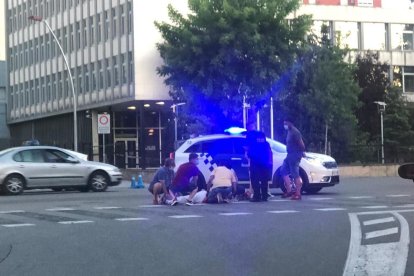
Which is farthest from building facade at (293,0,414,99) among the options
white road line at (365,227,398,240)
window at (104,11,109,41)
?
white road line at (365,227,398,240)

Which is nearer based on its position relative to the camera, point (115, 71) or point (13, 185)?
point (13, 185)

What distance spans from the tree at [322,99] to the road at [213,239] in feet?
65.6

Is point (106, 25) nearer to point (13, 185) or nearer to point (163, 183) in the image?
point (13, 185)

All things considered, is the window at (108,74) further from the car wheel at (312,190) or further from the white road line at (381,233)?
the white road line at (381,233)

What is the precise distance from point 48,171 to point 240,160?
6.58m

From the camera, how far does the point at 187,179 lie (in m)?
14.8

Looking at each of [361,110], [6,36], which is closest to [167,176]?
[361,110]

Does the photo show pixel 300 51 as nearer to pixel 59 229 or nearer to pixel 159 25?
pixel 159 25

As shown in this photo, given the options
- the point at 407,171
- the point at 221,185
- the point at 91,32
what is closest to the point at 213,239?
the point at 407,171

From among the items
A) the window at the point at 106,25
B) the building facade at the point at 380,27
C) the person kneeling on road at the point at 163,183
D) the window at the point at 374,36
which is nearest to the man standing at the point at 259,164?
the person kneeling on road at the point at 163,183

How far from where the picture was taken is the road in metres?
7.41

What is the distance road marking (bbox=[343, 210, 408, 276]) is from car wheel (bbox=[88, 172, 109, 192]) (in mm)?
12051

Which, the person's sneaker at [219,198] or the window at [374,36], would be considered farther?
the window at [374,36]

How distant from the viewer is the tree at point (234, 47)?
28578 mm
